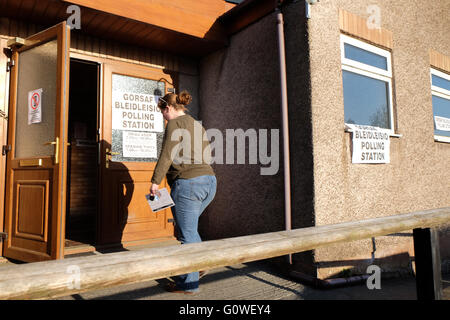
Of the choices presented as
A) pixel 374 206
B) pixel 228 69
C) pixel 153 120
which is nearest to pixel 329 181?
pixel 374 206

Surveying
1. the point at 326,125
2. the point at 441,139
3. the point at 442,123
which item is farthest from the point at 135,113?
the point at 442,123

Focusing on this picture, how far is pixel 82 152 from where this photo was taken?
7.45 metres

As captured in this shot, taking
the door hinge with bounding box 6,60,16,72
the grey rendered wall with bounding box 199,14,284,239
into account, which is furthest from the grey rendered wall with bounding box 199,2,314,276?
the door hinge with bounding box 6,60,16,72

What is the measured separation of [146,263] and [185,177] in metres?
1.64

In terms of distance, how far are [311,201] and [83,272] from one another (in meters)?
2.72

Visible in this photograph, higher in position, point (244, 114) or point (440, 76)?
point (440, 76)

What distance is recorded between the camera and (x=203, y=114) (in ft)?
16.9

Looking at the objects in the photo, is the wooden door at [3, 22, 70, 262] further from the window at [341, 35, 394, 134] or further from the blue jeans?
the window at [341, 35, 394, 134]

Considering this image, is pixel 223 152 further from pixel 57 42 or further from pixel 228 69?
pixel 57 42

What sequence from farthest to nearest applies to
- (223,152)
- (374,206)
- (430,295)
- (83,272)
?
1. (223,152)
2. (374,206)
3. (430,295)
4. (83,272)

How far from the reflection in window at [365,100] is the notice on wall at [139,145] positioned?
8.84 feet

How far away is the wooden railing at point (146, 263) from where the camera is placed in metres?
1.02

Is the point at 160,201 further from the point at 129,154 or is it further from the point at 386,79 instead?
the point at 386,79
